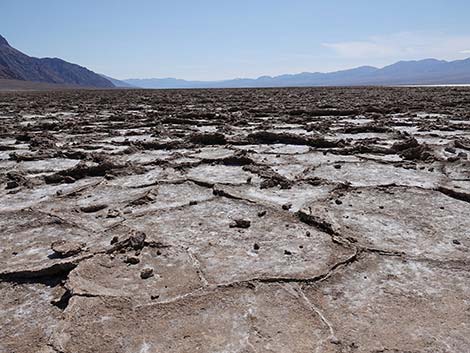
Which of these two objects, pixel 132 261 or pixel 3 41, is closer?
pixel 132 261

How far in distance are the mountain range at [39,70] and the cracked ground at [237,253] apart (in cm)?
7128

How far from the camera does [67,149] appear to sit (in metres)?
3.93

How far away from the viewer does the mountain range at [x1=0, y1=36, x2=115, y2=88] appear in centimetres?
7790

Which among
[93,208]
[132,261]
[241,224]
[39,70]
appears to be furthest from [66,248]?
[39,70]

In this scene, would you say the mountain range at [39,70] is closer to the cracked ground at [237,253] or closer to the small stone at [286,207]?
the cracked ground at [237,253]

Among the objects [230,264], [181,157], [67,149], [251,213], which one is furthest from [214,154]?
[230,264]

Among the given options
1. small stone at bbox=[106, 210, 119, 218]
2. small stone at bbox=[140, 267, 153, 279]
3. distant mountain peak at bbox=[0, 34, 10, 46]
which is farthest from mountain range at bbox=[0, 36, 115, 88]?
small stone at bbox=[140, 267, 153, 279]

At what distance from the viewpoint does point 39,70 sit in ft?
285

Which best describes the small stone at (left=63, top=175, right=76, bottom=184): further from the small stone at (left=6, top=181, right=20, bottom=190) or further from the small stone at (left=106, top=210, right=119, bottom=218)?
the small stone at (left=106, top=210, right=119, bottom=218)

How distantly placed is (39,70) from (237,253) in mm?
95107

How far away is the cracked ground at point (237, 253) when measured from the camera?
1241 millimetres

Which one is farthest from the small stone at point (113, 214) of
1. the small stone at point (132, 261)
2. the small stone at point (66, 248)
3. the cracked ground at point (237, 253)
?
the small stone at point (132, 261)

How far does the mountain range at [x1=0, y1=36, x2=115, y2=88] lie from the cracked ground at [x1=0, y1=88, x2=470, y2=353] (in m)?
71.3

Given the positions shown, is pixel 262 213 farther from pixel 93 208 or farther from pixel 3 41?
pixel 3 41
